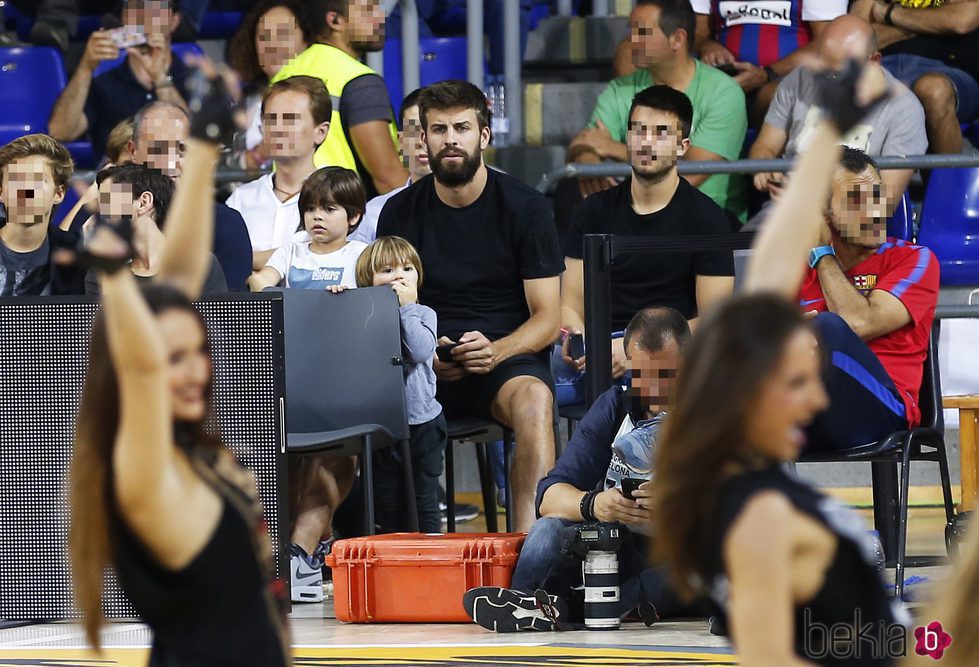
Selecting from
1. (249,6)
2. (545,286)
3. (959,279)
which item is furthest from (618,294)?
(249,6)

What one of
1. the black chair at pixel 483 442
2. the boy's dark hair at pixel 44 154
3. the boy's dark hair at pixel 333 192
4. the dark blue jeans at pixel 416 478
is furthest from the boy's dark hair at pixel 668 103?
the boy's dark hair at pixel 44 154

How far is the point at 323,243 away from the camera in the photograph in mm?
6633

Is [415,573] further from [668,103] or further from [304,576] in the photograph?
[668,103]

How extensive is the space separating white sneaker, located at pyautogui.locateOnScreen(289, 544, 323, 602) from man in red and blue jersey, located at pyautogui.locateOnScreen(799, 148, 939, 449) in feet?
6.35

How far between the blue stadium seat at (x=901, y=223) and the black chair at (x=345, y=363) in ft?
8.06

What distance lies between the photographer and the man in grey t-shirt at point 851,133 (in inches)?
307

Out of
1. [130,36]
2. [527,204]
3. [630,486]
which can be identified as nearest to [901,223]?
[527,204]

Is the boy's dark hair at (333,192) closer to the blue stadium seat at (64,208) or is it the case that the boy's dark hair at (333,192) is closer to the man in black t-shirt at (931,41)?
the blue stadium seat at (64,208)

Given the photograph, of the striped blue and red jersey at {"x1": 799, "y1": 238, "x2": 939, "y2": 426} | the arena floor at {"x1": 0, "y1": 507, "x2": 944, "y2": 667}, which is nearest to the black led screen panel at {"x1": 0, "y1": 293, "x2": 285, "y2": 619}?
the arena floor at {"x1": 0, "y1": 507, "x2": 944, "y2": 667}

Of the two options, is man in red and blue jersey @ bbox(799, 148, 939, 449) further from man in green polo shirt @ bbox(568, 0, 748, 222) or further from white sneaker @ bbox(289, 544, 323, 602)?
man in green polo shirt @ bbox(568, 0, 748, 222)

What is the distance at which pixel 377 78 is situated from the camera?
7.63 meters

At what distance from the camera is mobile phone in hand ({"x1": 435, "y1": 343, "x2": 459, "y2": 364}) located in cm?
654

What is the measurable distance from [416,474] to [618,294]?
1.12m

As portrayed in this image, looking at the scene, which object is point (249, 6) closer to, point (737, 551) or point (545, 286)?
point (545, 286)
